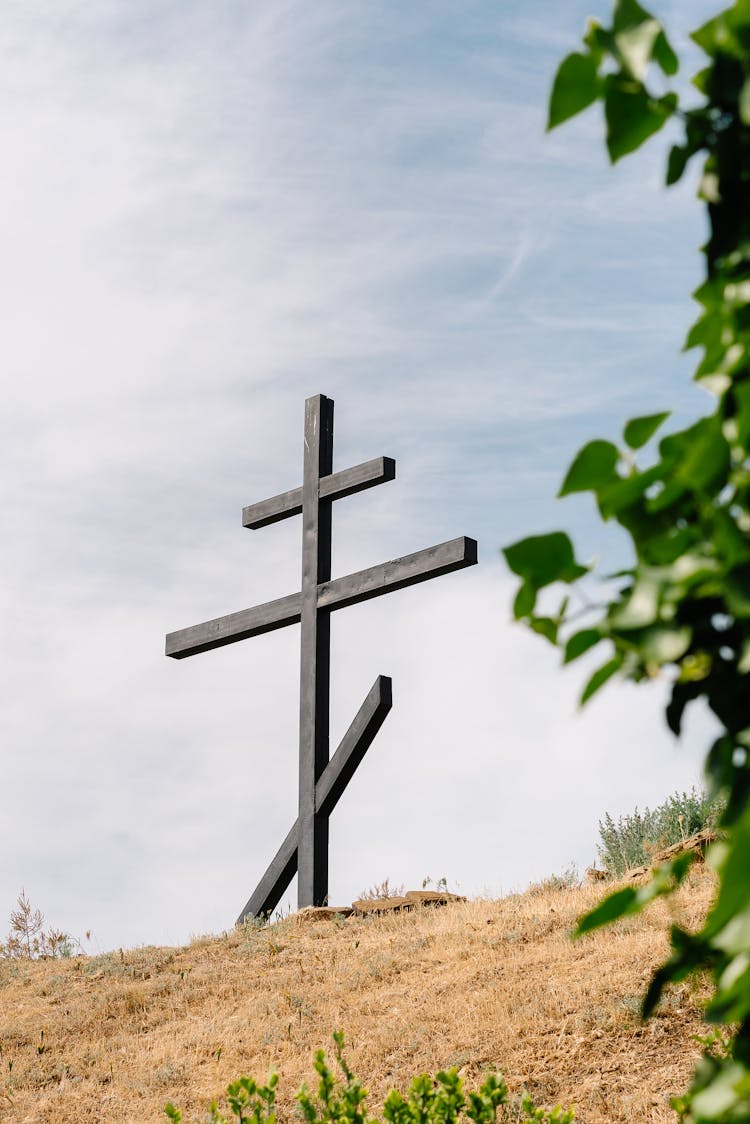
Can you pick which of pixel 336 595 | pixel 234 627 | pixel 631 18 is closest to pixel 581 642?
pixel 631 18

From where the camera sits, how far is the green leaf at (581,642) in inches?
51.8

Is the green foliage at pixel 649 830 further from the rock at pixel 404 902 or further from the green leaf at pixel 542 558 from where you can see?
the green leaf at pixel 542 558

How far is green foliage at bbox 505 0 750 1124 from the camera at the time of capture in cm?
121

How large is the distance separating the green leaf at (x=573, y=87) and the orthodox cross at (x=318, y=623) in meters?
8.53

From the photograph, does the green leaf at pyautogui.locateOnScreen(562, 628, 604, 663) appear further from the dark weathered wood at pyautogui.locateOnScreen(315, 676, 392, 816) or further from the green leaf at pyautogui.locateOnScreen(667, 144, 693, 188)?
the dark weathered wood at pyautogui.locateOnScreen(315, 676, 392, 816)

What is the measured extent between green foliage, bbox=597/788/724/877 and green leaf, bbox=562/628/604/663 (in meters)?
9.60

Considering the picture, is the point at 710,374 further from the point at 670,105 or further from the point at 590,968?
the point at 590,968

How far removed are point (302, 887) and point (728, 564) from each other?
981cm

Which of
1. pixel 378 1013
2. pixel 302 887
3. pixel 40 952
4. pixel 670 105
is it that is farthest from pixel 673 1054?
pixel 40 952

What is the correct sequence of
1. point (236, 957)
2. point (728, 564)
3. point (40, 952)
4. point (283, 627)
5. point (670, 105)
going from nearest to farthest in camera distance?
point (728, 564)
point (670, 105)
point (236, 957)
point (283, 627)
point (40, 952)

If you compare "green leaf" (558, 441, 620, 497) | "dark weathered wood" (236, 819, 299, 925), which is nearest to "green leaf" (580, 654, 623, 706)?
"green leaf" (558, 441, 620, 497)

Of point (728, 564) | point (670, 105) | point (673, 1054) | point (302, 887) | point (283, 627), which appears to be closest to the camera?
point (728, 564)

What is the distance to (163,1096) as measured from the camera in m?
6.82

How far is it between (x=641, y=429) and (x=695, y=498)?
0.37ft
